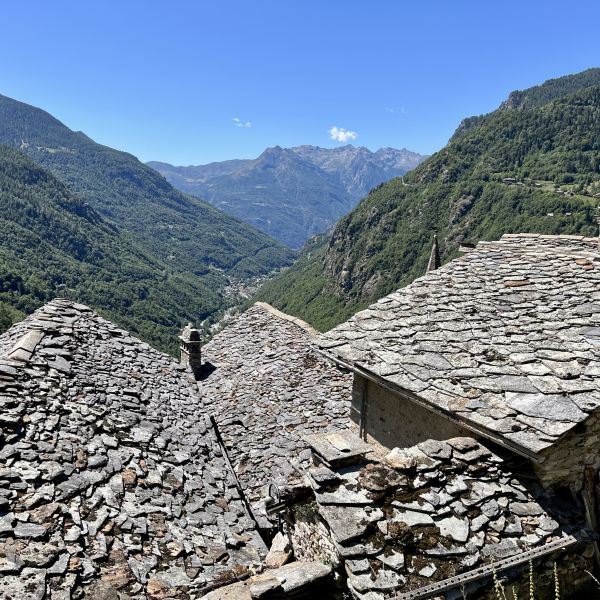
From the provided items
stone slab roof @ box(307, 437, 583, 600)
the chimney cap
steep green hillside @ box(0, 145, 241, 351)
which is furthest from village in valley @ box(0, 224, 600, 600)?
steep green hillside @ box(0, 145, 241, 351)

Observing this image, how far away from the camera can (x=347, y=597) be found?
473cm

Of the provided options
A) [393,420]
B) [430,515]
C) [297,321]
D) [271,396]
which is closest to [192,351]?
[297,321]

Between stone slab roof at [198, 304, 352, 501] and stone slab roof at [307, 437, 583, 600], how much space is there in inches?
220

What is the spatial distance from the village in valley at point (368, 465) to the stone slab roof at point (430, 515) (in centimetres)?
2

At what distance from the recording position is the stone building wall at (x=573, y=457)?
5992 millimetres

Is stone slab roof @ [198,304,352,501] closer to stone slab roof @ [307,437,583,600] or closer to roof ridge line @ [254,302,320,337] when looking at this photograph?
roof ridge line @ [254,302,320,337]

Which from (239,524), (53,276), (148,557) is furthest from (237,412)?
(53,276)

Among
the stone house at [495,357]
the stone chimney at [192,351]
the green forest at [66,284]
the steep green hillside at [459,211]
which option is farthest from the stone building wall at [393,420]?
the steep green hillside at [459,211]

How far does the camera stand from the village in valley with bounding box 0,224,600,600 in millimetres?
5086

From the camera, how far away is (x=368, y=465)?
607cm

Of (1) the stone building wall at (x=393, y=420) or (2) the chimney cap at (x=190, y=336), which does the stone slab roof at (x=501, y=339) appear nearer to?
(1) the stone building wall at (x=393, y=420)

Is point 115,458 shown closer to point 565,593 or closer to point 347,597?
point 347,597

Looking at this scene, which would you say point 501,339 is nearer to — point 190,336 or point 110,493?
point 110,493

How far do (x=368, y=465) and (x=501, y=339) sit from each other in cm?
337
